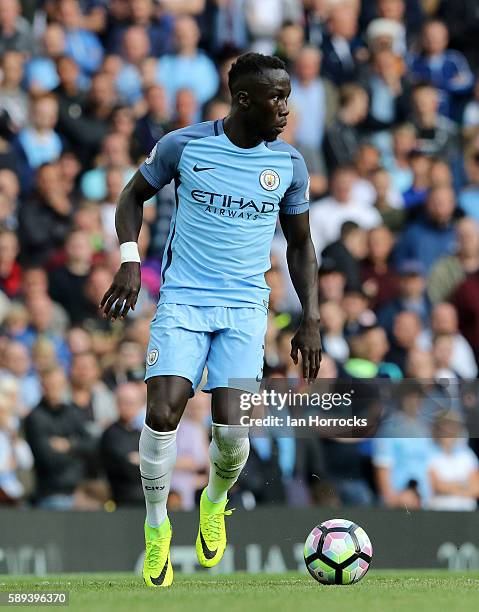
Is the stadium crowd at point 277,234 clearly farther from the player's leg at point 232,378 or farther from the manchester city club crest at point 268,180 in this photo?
the manchester city club crest at point 268,180

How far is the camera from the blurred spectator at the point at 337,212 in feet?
47.2

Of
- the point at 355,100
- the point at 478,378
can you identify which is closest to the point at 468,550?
the point at 478,378

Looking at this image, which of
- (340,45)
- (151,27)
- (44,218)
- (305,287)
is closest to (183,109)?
(151,27)

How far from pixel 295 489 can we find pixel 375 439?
788 millimetres

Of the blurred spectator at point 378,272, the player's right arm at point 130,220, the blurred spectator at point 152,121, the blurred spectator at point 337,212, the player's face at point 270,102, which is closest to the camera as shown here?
the player's right arm at point 130,220

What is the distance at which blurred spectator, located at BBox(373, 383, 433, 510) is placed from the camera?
39.5 feet

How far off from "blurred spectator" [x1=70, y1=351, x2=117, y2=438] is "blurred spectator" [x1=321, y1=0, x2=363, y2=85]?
513cm

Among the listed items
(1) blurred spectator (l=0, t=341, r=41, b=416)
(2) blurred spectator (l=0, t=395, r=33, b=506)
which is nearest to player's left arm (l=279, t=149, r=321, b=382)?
(2) blurred spectator (l=0, t=395, r=33, b=506)

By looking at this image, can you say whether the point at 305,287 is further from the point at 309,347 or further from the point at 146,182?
the point at 146,182

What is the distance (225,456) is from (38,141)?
6741 mm

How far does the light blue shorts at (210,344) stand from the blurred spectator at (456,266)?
6529mm

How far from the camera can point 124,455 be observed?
11.8 metres

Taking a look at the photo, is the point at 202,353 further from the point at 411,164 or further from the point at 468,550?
the point at 411,164

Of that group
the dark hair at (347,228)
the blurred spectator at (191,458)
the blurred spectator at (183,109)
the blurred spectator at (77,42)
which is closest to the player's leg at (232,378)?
the blurred spectator at (191,458)
